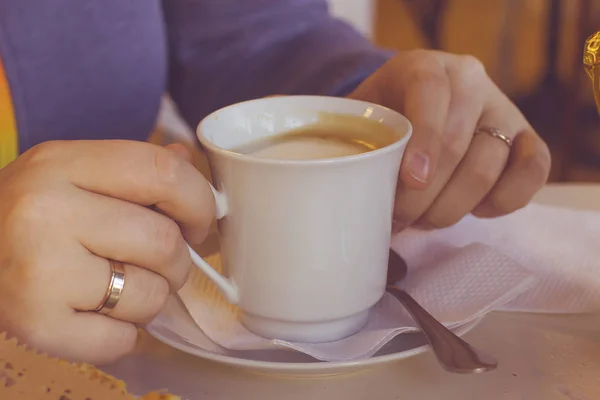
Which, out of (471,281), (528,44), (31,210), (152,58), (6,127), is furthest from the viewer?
(528,44)

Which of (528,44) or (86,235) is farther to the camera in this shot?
(528,44)

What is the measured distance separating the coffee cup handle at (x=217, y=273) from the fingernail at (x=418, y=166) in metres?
0.14

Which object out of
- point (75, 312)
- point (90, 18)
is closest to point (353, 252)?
point (75, 312)

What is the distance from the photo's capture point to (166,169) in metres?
0.42

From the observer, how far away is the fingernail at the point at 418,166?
0.49 meters

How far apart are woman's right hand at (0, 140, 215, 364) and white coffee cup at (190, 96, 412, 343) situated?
3 cm

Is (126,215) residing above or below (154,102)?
above

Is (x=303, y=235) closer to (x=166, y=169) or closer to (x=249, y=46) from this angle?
(x=166, y=169)

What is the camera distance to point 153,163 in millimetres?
417

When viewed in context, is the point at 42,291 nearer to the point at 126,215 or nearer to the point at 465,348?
the point at 126,215

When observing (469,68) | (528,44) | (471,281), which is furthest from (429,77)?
(528,44)

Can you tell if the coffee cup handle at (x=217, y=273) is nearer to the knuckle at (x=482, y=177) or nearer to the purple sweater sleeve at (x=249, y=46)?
the knuckle at (x=482, y=177)

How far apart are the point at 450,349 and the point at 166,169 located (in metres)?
0.20

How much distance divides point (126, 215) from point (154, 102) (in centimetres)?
51
